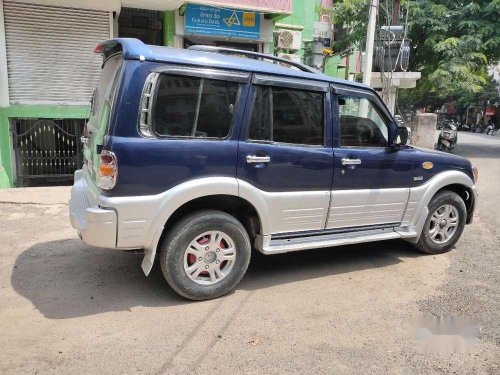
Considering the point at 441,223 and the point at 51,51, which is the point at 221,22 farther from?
the point at 441,223

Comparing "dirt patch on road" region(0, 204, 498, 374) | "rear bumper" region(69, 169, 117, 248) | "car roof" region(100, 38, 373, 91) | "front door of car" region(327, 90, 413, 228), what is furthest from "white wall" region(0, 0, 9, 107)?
"front door of car" region(327, 90, 413, 228)

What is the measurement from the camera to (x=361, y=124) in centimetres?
469

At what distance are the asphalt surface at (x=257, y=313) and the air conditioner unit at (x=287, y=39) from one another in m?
7.80

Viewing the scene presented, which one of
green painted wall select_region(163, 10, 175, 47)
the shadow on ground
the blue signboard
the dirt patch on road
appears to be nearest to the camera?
the dirt patch on road

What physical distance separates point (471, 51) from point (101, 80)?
13300 mm

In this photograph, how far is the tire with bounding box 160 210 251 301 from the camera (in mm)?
3777

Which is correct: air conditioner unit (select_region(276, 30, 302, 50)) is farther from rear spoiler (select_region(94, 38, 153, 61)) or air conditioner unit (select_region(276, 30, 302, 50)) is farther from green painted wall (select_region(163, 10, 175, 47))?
rear spoiler (select_region(94, 38, 153, 61))

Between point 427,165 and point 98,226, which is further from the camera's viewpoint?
point 427,165

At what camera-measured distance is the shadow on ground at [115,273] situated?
394cm

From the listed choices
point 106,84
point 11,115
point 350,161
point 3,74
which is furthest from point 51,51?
point 350,161

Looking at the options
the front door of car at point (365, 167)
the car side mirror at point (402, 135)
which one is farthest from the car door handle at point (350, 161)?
the car side mirror at point (402, 135)

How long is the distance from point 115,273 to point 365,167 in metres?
2.72

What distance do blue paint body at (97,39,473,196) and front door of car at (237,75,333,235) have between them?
10 mm

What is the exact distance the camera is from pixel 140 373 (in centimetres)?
291
